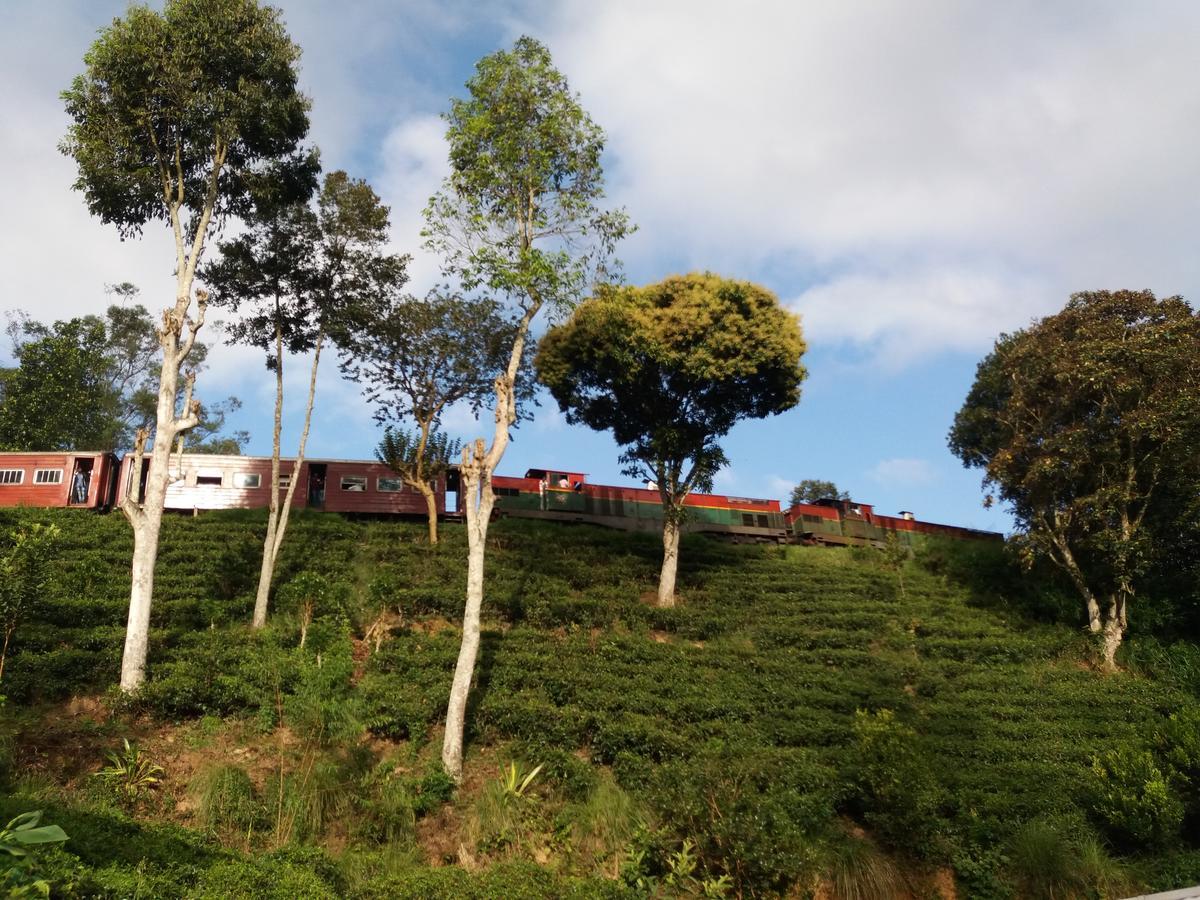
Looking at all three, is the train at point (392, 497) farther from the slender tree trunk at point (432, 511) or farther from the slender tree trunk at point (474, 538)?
the slender tree trunk at point (474, 538)

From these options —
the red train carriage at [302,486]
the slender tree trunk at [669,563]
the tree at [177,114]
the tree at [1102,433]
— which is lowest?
the slender tree trunk at [669,563]

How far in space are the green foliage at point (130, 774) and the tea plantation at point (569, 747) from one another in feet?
0.14

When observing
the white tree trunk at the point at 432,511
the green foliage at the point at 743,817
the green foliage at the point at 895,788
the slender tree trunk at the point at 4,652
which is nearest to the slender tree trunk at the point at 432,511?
the white tree trunk at the point at 432,511

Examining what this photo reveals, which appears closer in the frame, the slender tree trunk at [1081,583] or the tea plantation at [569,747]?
the tea plantation at [569,747]

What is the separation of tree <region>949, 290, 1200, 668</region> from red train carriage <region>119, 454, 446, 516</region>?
764 inches

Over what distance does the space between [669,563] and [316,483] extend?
1464cm

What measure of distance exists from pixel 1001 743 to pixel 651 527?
17.8 m

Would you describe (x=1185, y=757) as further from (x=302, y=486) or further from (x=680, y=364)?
(x=302, y=486)

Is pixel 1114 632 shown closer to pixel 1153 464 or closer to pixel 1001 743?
pixel 1153 464

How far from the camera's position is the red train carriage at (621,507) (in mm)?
31516

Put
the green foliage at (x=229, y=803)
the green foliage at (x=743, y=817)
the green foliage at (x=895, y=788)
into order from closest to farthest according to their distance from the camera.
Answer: the green foliage at (x=743, y=817) < the green foliage at (x=229, y=803) < the green foliage at (x=895, y=788)

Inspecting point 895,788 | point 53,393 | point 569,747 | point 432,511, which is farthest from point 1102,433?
point 53,393

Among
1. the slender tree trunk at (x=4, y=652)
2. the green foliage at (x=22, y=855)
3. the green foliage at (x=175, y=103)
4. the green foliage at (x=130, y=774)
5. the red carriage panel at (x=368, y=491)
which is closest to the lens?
the green foliage at (x=22, y=855)

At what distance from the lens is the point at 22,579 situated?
14102 millimetres
